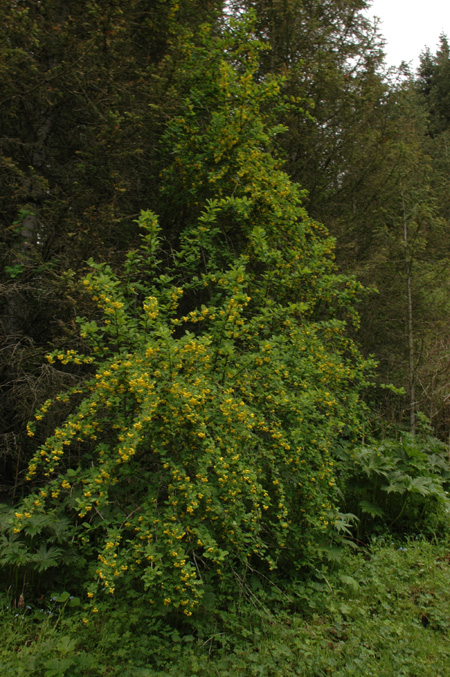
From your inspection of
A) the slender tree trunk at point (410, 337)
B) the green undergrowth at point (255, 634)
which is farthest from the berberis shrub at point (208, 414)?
the slender tree trunk at point (410, 337)

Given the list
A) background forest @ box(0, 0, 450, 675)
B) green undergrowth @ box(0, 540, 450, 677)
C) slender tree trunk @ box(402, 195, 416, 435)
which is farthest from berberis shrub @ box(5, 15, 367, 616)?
slender tree trunk @ box(402, 195, 416, 435)

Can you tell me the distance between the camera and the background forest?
3.03 metres

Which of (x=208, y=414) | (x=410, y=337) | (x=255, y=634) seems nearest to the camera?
(x=208, y=414)

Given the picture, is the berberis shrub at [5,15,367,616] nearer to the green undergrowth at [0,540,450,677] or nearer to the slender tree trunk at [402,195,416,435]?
the green undergrowth at [0,540,450,677]

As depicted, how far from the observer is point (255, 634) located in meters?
3.20

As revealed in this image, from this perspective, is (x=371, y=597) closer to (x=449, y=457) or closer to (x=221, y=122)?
(x=449, y=457)

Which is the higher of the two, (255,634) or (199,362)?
(199,362)

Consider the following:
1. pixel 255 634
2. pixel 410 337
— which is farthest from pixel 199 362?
pixel 410 337

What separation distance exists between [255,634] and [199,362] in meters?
1.80

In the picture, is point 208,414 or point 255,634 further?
point 255,634

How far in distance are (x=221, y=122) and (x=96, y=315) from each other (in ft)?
7.91

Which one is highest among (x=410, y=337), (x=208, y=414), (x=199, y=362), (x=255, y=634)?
(x=410, y=337)

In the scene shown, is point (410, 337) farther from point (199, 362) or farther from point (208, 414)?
point (208, 414)

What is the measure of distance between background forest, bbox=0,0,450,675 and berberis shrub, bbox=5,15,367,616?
0.09 feet
